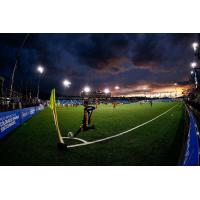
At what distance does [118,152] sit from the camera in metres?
5.61

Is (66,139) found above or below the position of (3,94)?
below

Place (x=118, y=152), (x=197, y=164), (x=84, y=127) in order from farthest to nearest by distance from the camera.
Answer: (x=84, y=127) < (x=118, y=152) < (x=197, y=164)

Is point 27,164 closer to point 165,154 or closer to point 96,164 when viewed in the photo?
point 96,164

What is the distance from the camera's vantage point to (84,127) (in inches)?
384

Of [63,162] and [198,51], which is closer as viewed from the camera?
[63,162]

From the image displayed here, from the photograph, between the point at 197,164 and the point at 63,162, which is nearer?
the point at 197,164

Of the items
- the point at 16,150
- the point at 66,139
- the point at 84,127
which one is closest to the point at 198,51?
the point at 84,127

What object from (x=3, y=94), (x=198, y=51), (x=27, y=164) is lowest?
(x=27, y=164)

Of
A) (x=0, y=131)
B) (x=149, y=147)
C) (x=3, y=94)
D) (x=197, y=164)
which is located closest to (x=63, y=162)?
(x=149, y=147)

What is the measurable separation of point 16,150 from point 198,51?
35792mm

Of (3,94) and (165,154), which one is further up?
(3,94)

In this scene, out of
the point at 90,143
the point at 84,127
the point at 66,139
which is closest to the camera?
the point at 90,143

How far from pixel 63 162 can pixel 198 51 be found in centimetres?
3549

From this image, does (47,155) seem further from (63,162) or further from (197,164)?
(197,164)
